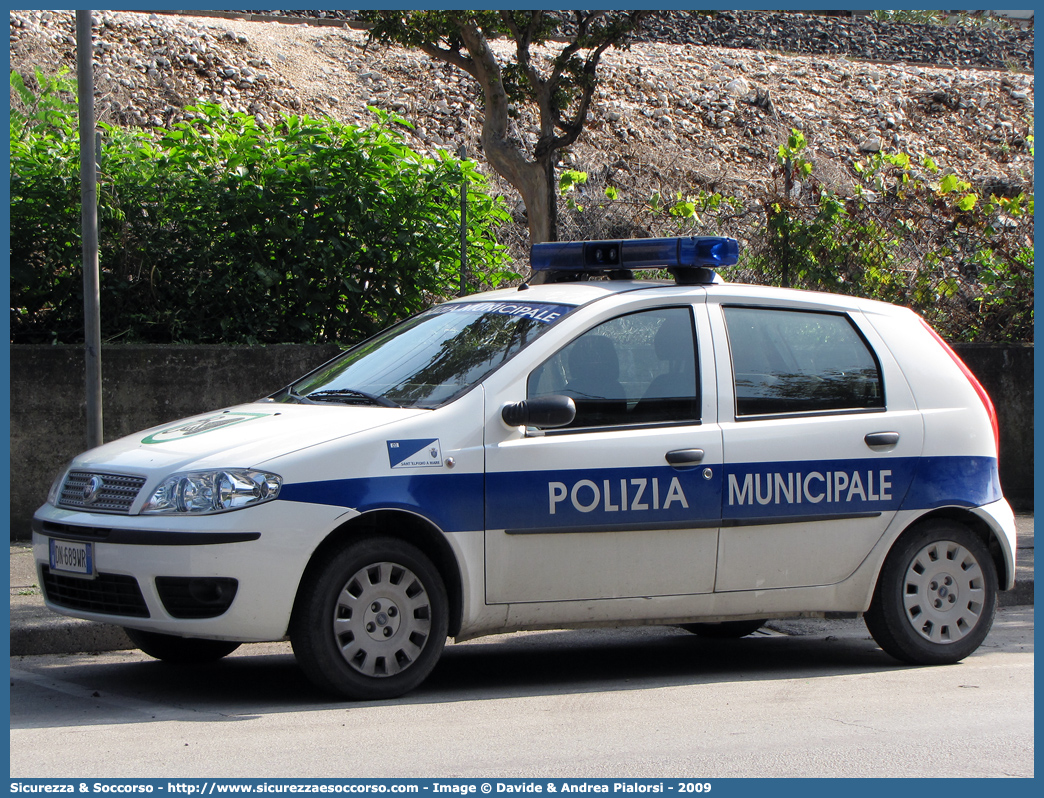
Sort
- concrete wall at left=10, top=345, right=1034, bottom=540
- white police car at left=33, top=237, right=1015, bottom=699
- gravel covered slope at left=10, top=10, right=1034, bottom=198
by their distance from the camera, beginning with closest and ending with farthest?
white police car at left=33, top=237, right=1015, bottom=699 < concrete wall at left=10, top=345, right=1034, bottom=540 < gravel covered slope at left=10, top=10, right=1034, bottom=198

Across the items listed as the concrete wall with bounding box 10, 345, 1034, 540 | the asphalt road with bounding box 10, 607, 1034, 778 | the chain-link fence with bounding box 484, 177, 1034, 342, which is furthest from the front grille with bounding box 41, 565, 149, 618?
the chain-link fence with bounding box 484, 177, 1034, 342

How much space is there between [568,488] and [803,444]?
1192 millimetres

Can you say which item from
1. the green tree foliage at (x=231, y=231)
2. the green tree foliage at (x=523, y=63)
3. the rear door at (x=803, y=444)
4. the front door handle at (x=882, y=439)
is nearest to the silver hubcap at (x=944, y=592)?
the rear door at (x=803, y=444)

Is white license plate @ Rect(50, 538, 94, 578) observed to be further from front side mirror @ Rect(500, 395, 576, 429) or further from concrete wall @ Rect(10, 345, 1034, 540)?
concrete wall @ Rect(10, 345, 1034, 540)

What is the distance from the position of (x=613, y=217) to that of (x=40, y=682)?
11245mm

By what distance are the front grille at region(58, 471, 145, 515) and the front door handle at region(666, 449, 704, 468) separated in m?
2.24

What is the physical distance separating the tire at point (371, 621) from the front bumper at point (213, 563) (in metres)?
0.11

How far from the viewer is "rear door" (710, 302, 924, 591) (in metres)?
5.69

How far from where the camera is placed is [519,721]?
16.2 feet

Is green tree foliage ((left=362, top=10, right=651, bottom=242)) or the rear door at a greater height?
green tree foliage ((left=362, top=10, right=651, bottom=242))

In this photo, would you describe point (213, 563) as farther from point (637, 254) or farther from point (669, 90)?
point (669, 90)

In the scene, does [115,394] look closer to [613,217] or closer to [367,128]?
[367,128]

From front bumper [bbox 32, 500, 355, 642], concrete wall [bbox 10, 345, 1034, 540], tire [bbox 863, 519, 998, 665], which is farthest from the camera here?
concrete wall [bbox 10, 345, 1034, 540]

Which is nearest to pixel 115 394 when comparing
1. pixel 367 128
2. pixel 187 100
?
pixel 367 128
